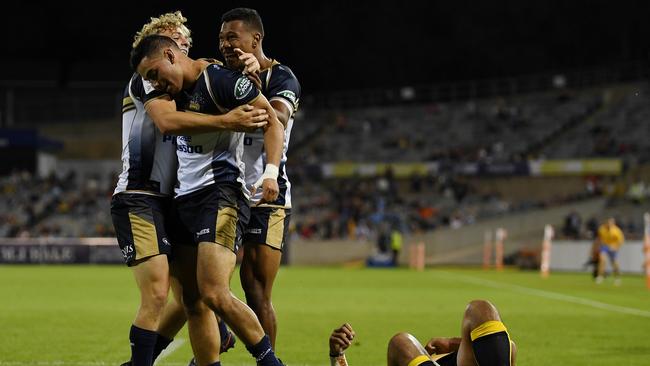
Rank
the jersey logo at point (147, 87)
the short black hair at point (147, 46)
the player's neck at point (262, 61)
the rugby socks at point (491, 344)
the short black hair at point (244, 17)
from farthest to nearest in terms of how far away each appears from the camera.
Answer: the player's neck at point (262, 61), the short black hair at point (244, 17), the jersey logo at point (147, 87), the short black hair at point (147, 46), the rugby socks at point (491, 344)

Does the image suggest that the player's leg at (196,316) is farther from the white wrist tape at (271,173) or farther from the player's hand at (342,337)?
the player's hand at (342,337)

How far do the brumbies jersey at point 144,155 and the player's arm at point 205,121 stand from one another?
1.59 ft

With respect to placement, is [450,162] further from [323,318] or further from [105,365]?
[105,365]

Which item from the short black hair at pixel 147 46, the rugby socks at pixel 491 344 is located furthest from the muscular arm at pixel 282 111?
the rugby socks at pixel 491 344

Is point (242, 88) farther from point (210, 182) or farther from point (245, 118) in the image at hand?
point (210, 182)

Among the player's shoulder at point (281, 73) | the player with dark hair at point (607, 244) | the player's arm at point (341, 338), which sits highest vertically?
the player's shoulder at point (281, 73)

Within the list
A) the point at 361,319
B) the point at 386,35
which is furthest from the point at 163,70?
the point at 386,35

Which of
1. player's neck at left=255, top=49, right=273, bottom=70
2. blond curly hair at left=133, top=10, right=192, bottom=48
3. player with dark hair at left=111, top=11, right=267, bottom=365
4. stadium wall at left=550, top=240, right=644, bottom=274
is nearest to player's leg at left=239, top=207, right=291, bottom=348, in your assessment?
player with dark hair at left=111, top=11, right=267, bottom=365

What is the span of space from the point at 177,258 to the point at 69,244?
35882 mm

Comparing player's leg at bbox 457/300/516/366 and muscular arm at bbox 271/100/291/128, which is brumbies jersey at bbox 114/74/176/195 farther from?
player's leg at bbox 457/300/516/366

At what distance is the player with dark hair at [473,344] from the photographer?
5133 mm

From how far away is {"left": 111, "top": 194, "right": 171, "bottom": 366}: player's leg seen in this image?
6.54m

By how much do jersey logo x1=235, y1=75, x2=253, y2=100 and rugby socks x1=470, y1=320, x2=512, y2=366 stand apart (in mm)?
2218

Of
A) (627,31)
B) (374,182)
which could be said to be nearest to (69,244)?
(374,182)
